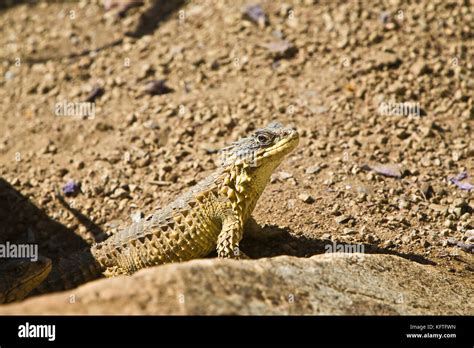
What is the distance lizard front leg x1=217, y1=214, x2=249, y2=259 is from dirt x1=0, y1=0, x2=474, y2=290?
Result: 21.4 inches

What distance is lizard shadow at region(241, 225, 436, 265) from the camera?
666 cm

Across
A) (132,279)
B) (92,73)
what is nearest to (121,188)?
(92,73)

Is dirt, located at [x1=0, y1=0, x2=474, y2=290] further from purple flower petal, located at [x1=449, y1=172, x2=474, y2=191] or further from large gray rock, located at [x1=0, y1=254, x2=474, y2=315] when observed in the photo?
large gray rock, located at [x1=0, y1=254, x2=474, y2=315]

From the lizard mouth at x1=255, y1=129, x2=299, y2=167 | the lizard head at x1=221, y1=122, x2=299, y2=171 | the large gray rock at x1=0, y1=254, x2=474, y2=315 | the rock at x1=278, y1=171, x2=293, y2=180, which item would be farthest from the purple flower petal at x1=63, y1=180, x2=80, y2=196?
the large gray rock at x1=0, y1=254, x2=474, y2=315

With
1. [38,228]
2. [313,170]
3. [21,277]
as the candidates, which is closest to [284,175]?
[313,170]

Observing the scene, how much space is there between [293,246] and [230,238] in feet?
2.58

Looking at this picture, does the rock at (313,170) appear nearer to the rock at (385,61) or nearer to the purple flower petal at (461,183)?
the purple flower petal at (461,183)

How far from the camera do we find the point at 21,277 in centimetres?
654

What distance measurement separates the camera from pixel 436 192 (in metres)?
7.74

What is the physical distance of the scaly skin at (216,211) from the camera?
6.48 metres

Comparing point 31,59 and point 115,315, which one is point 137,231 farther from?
point 31,59

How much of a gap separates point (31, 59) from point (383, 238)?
24.2 feet

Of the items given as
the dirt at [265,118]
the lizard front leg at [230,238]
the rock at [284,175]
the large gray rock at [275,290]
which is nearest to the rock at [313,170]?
the dirt at [265,118]
